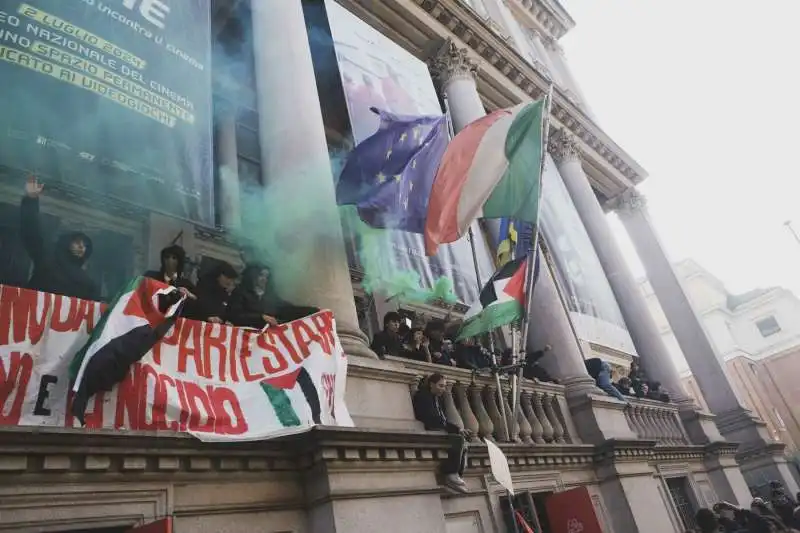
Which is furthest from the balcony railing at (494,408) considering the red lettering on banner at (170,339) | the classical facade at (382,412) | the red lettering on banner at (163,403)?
the red lettering on banner at (163,403)

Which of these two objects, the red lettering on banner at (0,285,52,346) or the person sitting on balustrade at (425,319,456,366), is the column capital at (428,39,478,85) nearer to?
the person sitting on balustrade at (425,319,456,366)

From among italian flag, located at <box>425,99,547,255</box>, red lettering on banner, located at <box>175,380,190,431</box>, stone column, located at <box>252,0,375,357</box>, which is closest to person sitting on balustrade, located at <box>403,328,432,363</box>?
italian flag, located at <box>425,99,547,255</box>

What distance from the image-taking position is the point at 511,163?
7938 mm

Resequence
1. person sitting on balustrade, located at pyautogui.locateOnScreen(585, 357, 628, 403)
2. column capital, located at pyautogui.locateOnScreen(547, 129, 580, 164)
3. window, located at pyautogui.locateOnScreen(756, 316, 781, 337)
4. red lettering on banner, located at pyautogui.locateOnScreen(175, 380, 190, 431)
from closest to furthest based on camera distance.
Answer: red lettering on banner, located at pyautogui.locateOnScreen(175, 380, 190, 431) < person sitting on balustrade, located at pyautogui.locateOnScreen(585, 357, 628, 403) < column capital, located at pyautogui.locateOnScreen(547, 129, 580, 164) < window, located at pyautogui.locateOnScreen(756, 316, 781, 337)

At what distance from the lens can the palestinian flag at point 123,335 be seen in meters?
3.53

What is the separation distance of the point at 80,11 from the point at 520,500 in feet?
25.7

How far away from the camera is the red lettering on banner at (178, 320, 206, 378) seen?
166 inches

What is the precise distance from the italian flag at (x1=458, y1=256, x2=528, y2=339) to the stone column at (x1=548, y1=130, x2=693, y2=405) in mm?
9931

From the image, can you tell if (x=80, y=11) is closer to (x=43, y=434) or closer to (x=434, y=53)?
(x=43, y=434)

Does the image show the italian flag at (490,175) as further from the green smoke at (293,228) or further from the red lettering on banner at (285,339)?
Answer: the red lettering on banner at (285,339)

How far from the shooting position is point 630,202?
906 inches

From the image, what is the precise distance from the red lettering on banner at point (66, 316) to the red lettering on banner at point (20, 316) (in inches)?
2.1

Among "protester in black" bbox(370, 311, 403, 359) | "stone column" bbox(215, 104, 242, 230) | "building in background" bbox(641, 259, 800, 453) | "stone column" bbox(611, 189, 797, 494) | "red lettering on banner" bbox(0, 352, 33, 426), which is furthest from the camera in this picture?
"building in background" bbox(641, 259, 800, 453)

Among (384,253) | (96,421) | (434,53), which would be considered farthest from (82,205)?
(434,53)
